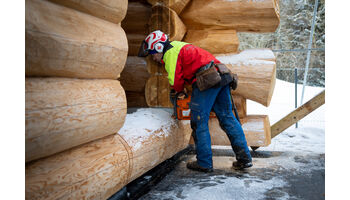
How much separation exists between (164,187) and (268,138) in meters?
2.35

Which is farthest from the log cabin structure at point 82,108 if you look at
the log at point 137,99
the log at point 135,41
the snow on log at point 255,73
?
the log at point 137,99

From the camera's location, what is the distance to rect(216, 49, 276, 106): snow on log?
13.7ft

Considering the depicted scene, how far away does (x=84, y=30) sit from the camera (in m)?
2.08

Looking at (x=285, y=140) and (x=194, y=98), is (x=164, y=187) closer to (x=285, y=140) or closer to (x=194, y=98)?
(x=194, y=98)

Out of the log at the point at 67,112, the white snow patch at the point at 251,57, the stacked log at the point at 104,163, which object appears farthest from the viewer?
the white snow patch at the point at 251,57

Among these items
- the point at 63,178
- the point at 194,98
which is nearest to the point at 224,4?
the point at 194,98

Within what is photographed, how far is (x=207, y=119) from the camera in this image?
3486 millimetres

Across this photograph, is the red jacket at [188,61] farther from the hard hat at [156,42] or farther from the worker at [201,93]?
the hard hat at [156,42]

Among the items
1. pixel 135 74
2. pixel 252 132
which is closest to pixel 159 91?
pixel 135 74

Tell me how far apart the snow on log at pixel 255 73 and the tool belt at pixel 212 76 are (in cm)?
79

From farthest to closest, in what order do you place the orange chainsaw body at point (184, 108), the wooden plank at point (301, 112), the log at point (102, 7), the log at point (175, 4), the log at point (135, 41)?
the log at point (135, 41) < the wooden plank at point (301, 112) < the log at point (175, 4) < the orange chainsaw body at point (184, 108) < the log at point (102, 7)

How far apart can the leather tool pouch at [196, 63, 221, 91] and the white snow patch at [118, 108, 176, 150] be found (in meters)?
0.68

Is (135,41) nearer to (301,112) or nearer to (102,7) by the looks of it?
(102,7)

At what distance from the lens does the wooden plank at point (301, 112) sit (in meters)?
4.44
